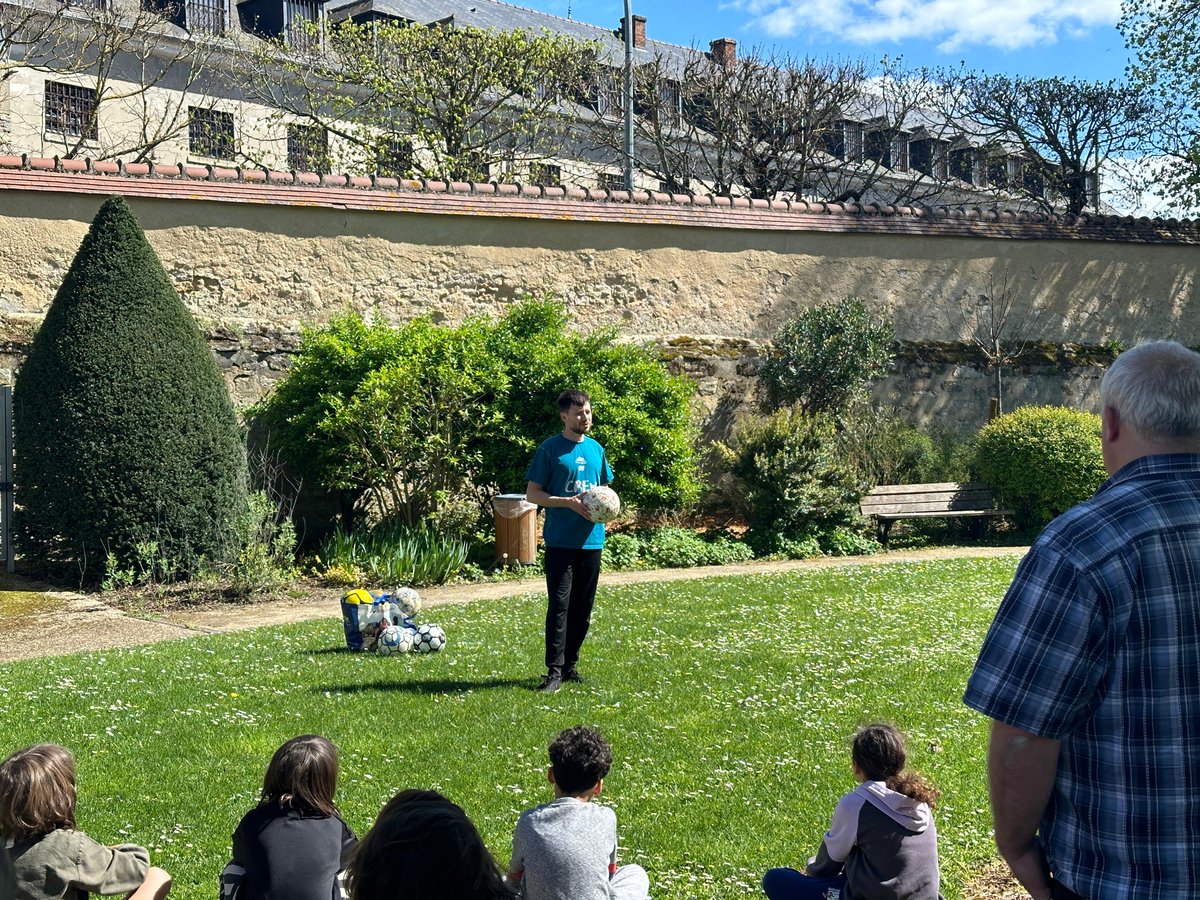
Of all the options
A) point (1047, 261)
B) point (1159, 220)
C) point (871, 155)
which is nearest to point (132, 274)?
point (1047, 261)

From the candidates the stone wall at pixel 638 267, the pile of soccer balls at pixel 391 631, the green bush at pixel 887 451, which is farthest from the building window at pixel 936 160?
the pile of soccer balls at pixel 391 631

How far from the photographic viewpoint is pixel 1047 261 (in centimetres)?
1852

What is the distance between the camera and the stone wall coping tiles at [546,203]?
12828mm

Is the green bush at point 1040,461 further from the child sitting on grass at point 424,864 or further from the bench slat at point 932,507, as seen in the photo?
the child sitting on grass at point 424,864

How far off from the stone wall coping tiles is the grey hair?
40.8 feet

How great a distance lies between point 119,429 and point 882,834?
8.79m

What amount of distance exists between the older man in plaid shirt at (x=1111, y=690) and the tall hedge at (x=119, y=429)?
9479 mm

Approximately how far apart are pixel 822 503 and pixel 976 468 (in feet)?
9.49

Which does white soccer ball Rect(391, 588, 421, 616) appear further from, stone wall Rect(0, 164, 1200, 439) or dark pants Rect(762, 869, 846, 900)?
stone wall Rect(0, 164, 1200, 439)

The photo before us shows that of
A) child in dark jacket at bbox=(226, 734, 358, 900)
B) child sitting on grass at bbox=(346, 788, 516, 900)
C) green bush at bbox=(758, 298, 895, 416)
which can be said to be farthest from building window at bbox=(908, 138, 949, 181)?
child sitting on grass at bbox=(346, 788, 516, 900)

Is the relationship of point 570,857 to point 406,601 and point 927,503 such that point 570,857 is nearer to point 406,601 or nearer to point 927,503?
point 406,601

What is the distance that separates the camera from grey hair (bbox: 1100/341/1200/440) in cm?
237

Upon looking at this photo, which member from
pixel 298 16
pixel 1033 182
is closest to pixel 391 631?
pixel 298 16

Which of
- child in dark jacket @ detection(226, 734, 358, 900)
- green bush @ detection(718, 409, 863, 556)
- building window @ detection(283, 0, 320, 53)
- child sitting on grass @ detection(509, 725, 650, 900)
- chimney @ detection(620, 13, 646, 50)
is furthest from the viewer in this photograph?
chimney @ detection(620, 13, 646, 50)
